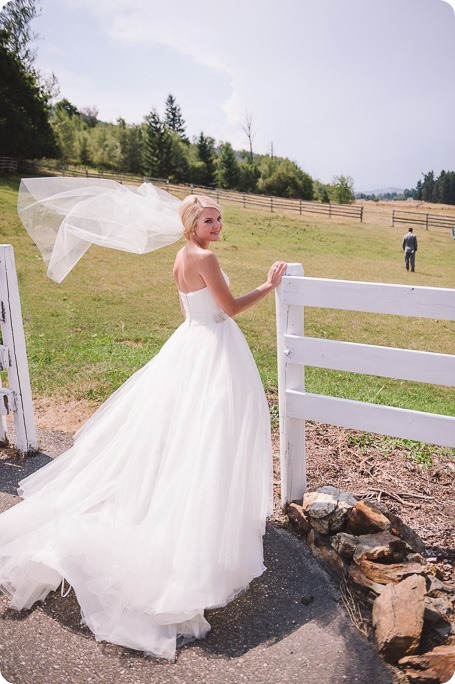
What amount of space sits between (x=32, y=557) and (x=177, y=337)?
1292 mm

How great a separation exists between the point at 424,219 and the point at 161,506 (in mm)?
32668

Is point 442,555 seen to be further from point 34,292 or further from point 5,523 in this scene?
point 34,292

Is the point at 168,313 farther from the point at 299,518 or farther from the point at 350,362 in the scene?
the point at 350,362

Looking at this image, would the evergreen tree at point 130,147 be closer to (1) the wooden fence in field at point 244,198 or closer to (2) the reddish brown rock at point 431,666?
(1) the wooden fence in field at point 244,198

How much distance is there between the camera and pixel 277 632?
8.08ft

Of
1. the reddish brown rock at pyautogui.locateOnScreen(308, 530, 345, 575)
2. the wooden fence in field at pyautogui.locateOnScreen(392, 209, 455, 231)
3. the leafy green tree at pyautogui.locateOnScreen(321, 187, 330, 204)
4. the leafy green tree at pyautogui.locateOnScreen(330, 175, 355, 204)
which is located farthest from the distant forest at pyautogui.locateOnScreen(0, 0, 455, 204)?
the leafy green tree at pyautogui.locateOnScreen(330, 175, 355, 204)

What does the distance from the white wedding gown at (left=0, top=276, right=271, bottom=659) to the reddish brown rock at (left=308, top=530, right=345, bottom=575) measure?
400 millimetres

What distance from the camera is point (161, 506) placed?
2672 millimetres

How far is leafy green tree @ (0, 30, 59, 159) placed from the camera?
1381 centimetres

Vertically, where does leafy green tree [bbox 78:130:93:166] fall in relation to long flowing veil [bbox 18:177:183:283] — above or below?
above

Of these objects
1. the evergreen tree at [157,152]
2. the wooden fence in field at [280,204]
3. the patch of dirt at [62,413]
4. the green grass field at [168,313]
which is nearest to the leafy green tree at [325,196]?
the wooden fence in field at [280,204]

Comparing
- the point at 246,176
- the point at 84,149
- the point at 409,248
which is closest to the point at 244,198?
the point at 246,176

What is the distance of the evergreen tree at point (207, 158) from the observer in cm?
1285

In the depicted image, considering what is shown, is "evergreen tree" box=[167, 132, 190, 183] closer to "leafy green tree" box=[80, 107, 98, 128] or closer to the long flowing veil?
"leafy green tree" box=[80, 107, 98, 128]
